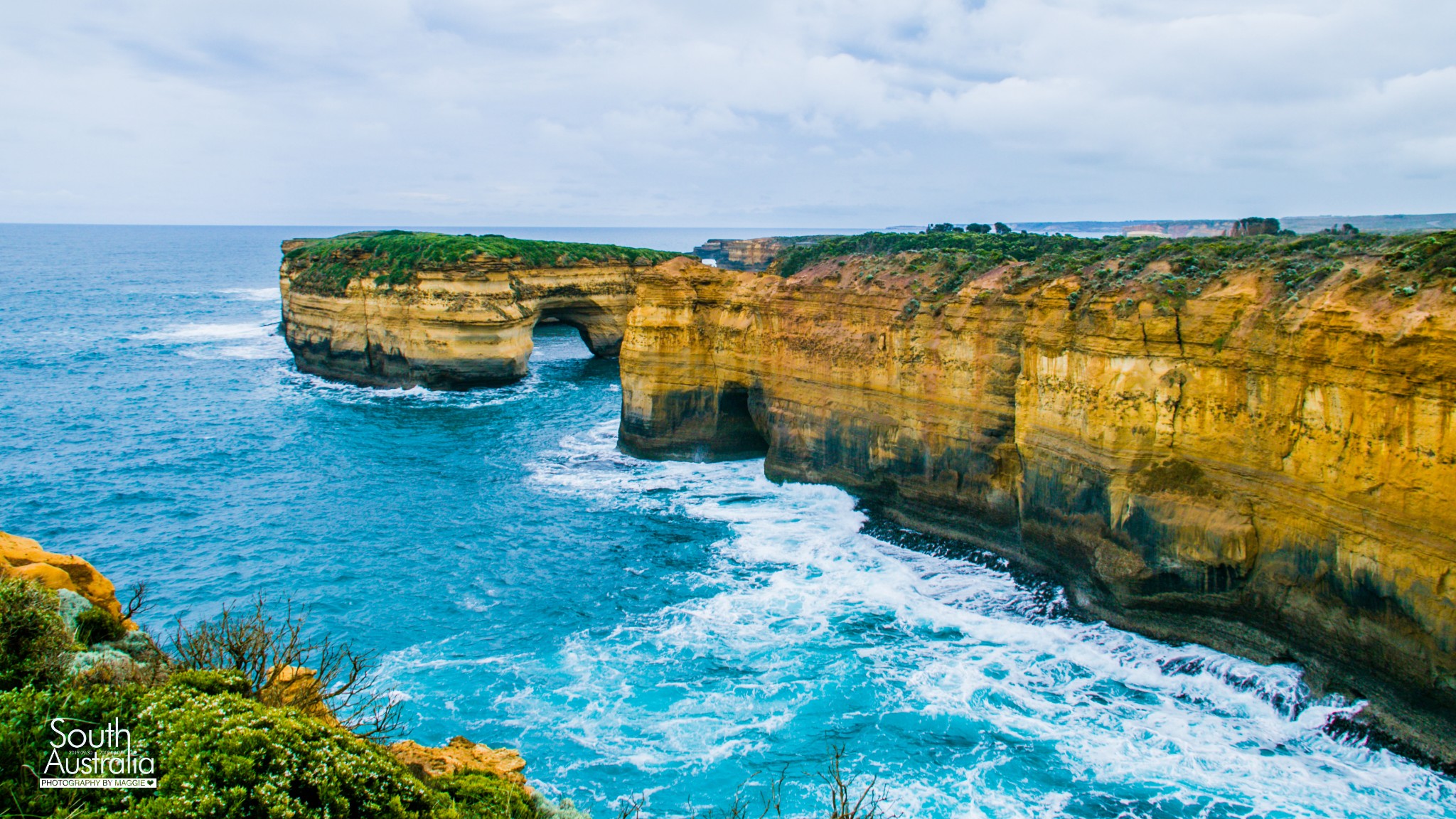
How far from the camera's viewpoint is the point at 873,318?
2858 cm

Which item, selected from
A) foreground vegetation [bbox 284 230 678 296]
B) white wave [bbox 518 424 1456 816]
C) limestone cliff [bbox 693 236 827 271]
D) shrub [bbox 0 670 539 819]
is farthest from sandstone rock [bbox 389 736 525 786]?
limestone cliff [bbox 693 236 827 271]

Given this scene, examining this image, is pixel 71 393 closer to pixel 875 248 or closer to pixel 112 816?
pixel 875 248

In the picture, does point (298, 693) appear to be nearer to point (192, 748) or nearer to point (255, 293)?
point (192, 748)

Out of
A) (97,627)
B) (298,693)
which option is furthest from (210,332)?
(298,693)

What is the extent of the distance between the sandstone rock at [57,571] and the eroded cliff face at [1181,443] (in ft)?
70.3

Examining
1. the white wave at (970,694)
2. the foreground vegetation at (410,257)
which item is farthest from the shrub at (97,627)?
the foreground vegetation at (410,257)

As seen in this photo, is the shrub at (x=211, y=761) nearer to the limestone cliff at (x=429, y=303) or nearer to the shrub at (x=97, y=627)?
the shrub at (x=97, y=627)

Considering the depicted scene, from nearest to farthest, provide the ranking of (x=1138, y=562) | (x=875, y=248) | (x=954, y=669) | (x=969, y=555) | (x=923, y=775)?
(x=923, y=775), (x=954, y=669), (x=1138, y=562), (x=969, y=555), (x=875, y=248)

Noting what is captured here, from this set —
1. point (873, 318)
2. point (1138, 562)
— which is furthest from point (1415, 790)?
point (873, 318)

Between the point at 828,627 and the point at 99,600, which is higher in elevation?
the point at 99,600

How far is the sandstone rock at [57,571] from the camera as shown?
507 inches

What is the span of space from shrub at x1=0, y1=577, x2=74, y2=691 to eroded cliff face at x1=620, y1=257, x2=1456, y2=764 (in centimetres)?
2128

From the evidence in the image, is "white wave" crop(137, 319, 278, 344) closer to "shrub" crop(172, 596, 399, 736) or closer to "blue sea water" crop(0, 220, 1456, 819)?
"blue sea water" crop(0, 220, 1456, 819)

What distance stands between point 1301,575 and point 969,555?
29.2ft
